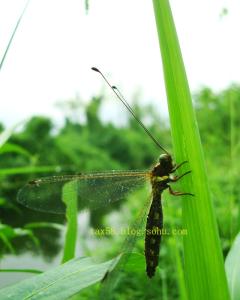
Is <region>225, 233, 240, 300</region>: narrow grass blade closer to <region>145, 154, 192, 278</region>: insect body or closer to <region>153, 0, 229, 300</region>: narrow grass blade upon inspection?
<region>153, 0, 229, 300</region>: narrow grass blade

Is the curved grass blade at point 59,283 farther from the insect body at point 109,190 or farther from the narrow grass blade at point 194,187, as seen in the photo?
the insect body at point 109,190

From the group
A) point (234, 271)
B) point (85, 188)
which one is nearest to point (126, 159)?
point (85, 188)

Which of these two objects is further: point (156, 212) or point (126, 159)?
point (126, 159)

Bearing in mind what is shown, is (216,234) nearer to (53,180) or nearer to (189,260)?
(189,260)

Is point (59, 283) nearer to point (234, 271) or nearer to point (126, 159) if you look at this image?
point (234, 271)

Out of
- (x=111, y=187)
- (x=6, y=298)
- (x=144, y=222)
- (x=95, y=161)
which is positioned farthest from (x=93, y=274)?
(x=95, y=161)

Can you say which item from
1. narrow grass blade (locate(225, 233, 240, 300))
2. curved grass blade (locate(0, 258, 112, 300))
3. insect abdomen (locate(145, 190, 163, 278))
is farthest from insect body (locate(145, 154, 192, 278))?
curved grass blade (locate(0, 258, 112, 300))

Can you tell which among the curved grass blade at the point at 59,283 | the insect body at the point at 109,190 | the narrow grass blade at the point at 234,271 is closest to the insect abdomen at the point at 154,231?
the insect body at the point at 109,190
